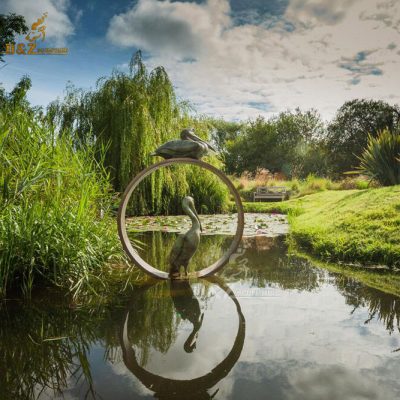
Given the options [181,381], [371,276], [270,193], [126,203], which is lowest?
[181,381]

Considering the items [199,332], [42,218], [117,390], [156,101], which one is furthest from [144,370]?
[156,101]

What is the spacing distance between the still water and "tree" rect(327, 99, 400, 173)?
25646 mm

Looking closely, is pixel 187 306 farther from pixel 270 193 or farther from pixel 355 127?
pixel 355 127

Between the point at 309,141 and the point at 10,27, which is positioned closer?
the point at 10,27

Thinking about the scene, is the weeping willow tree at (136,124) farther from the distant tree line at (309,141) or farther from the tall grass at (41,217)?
the distant tree line at (309,141)

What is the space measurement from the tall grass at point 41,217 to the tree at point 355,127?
25.9 m

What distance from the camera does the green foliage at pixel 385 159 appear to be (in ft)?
28.4

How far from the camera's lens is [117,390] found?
174 cm

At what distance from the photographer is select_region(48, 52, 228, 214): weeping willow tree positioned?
882cm

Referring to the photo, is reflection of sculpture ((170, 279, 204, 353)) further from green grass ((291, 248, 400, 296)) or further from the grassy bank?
the grassy bank

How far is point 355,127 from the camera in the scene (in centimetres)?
2752

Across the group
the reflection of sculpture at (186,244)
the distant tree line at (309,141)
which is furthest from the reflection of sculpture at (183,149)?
the distant tree line at (309,141)

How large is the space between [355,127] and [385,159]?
2072 cm

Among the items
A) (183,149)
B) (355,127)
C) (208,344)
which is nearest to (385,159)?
(183,149)
